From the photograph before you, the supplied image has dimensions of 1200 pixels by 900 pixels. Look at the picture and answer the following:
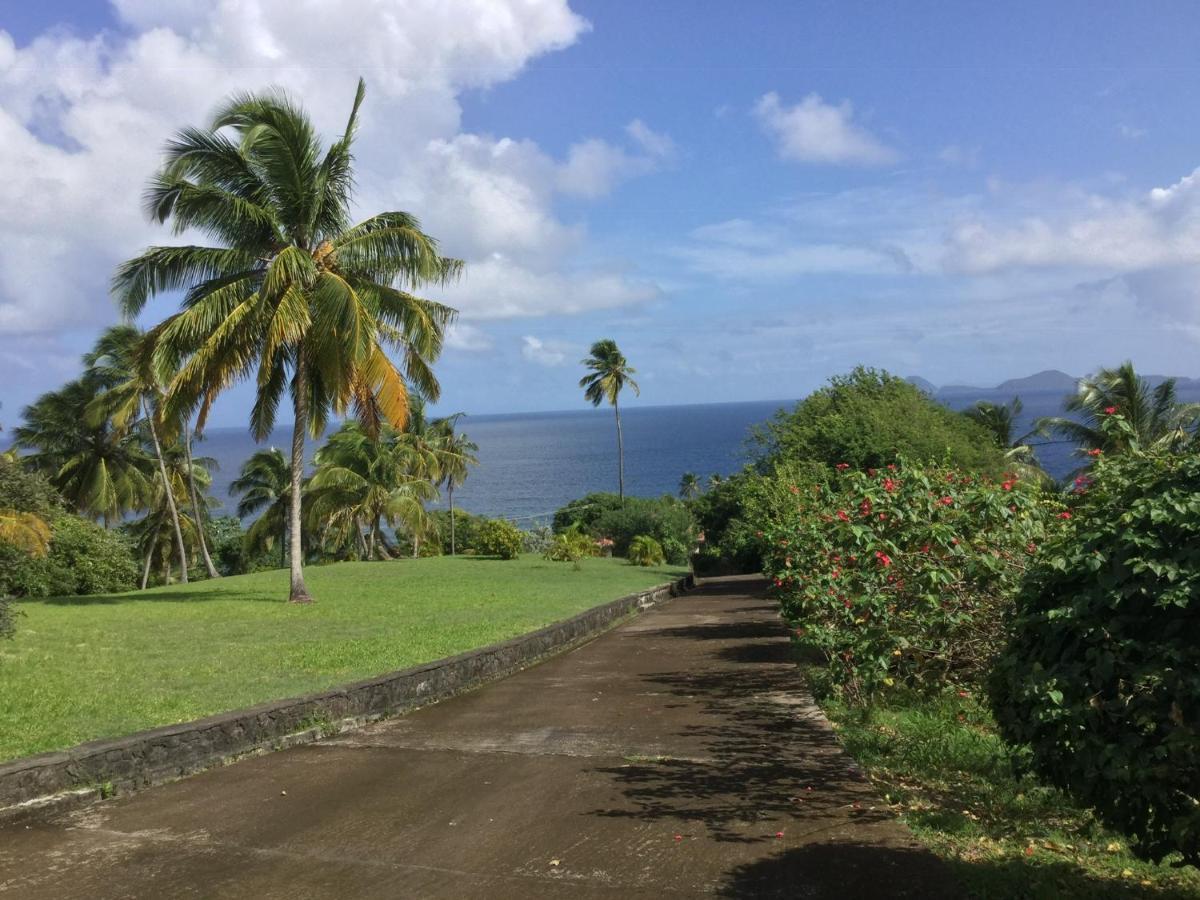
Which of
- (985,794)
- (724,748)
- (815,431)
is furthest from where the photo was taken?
(815,431)

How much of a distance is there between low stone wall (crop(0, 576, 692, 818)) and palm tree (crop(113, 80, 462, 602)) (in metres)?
8.79

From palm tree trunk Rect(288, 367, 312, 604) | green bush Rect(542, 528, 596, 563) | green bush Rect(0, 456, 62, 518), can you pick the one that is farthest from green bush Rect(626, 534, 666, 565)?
green bush Rect(0, 456, 62, 518)

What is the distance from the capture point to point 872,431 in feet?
74.6

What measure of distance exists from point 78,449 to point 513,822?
36.9m

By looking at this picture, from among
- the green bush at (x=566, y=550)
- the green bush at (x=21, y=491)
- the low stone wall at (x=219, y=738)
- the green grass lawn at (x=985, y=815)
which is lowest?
the green bush at (x=566, y=550)

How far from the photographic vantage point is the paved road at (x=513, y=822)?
4703 millimetres

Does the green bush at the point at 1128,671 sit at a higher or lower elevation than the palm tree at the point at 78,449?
lower

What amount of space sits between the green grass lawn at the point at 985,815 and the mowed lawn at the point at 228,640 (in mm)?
5324

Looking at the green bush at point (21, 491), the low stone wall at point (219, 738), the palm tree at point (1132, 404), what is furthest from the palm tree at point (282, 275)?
the palm tree at point (1132, 404)

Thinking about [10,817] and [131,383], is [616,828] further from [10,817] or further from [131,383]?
[131,383]

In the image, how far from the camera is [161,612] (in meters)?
18.4

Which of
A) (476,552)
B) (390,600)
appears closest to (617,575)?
(476,552)

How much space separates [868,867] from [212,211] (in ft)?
57.9

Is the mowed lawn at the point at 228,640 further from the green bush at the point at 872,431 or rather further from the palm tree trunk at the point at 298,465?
the green bush at the point at 872,431
